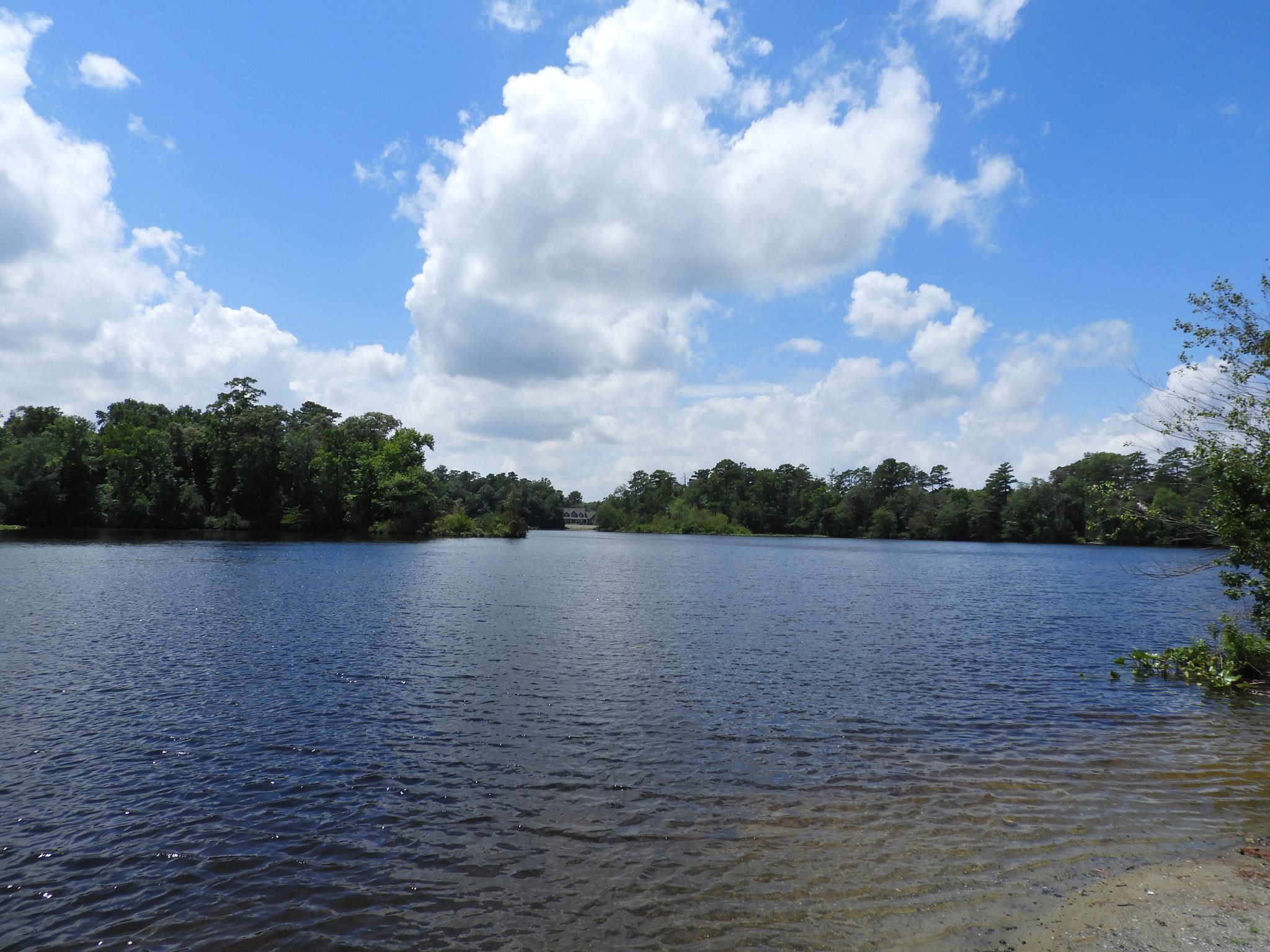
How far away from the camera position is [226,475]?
107 m

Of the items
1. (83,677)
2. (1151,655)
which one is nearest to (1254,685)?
(1151,655)

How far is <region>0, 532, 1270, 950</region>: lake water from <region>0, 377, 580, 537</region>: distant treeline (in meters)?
82.4

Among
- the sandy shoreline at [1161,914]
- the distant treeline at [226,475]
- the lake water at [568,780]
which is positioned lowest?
the lake water at [568,780]

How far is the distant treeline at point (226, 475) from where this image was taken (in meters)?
95.9

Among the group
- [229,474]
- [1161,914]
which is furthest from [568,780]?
[229,474]

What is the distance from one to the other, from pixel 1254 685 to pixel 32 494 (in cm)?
12035

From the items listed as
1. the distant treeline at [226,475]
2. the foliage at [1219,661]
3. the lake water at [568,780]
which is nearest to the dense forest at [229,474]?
the distant treeline at [226,475]

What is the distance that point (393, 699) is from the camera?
17.0 metres

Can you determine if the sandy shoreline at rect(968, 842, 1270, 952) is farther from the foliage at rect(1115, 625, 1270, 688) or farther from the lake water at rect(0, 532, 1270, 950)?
the foliage at rect(1115, 625, 1270, 688)

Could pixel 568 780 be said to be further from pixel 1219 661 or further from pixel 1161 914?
pixel 1219 661

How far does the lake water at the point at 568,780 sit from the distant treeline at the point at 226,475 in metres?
82.4

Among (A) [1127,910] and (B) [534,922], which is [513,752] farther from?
(A) [1127,910]

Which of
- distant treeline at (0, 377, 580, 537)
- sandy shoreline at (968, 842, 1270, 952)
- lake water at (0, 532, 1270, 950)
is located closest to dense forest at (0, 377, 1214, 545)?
distant treeline at (0, 377, 580, 537)

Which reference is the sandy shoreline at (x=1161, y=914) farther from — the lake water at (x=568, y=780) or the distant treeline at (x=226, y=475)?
the distant treeline at (x=226, y=475)
